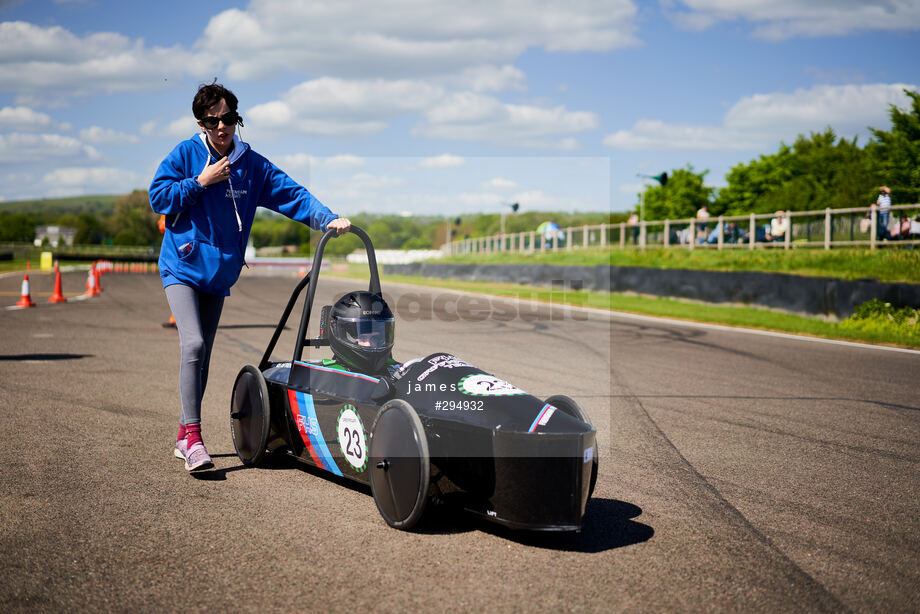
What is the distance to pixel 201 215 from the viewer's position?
4512 millimetres

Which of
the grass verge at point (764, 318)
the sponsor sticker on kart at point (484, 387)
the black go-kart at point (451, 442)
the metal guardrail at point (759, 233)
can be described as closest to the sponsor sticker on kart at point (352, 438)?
the black go-kart at point (451, 442)

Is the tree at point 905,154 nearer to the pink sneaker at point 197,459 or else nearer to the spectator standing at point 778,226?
the spectator standing at point 778,226

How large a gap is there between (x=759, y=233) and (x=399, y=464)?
72.9ft

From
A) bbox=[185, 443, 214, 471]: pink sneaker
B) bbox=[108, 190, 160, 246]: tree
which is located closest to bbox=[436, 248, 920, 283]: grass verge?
bbox=[185, 443, 214, 471]: pink sneaker

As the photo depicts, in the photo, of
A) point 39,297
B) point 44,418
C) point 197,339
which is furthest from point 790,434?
point 39,297

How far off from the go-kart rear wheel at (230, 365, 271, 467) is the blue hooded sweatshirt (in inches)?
22.4

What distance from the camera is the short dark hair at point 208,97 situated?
4473 millimetres

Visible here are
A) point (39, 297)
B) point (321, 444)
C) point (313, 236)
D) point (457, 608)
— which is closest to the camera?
point (457, 608)

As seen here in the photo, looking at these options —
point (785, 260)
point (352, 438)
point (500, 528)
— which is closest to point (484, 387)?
point (500, 528)

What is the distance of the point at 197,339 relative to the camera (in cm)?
456

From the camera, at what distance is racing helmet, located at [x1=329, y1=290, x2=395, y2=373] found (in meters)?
4.24

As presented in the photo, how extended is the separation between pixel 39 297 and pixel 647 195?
10230 cm

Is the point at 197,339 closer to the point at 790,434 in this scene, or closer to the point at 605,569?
the point at 605,569

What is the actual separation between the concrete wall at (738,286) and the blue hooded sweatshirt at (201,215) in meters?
12.0
